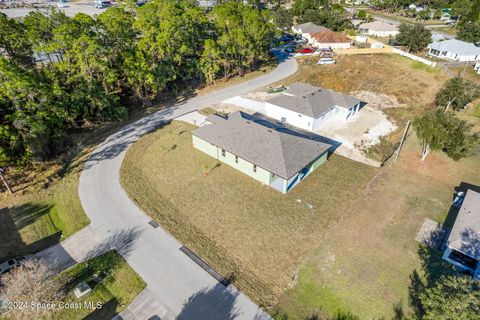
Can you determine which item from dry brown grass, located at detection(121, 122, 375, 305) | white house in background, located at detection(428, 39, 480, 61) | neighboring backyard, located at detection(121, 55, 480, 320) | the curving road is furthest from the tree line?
white house in background, located at detection(428, 39, 480, 61)

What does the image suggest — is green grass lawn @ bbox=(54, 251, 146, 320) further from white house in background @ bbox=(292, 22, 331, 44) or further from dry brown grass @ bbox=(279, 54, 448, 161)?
white house in background @ bbox=(292, 22, 331, 44)

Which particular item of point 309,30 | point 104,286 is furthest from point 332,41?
point 104,286

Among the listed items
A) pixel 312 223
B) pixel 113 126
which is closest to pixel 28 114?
pixel 113 126

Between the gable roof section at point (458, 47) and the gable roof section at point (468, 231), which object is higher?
the gable roof section at point (458, 47)

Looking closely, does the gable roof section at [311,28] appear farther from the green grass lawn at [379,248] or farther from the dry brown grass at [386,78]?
the green grass lawn at [379,248]

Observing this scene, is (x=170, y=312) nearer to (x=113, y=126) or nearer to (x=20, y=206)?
(x=20, y=206)

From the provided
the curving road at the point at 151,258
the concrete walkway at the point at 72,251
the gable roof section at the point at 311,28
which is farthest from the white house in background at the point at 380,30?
the concrete walkway at the point at 72,251
